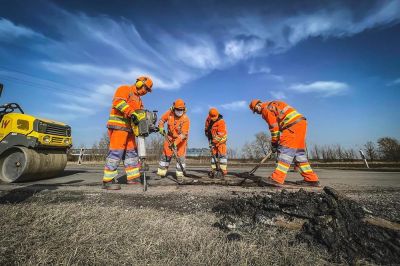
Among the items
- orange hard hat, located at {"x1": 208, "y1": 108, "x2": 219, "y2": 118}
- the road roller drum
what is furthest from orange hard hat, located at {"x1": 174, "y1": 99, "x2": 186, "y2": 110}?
the road roller drum

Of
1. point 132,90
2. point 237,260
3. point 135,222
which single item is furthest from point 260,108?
point 237,260

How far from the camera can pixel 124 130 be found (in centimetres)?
518

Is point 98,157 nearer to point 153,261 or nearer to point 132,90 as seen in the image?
point 132,90

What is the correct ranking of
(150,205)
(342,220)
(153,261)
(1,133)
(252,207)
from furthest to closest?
(1,133)
(150,205)
(252,207)
(342,220)
(153,261)

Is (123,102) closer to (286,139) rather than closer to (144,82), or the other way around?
(144,82)

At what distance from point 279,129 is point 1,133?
6.67 meters

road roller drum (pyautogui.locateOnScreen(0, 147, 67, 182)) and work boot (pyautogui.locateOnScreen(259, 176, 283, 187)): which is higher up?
road roller drum (pyautogui.locateOnScreen(0, 147, 67, 182))

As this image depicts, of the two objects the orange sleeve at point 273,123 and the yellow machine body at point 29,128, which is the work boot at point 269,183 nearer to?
the orange sleeve at point 273,123

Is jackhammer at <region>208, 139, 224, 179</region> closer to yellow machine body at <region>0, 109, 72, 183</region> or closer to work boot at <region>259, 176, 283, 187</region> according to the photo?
work boot at <region>259, 176, 283, 187</region>

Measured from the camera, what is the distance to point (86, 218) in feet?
8.93

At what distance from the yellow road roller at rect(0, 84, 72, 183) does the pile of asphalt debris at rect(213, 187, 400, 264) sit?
497cm

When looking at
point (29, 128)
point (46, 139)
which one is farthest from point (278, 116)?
point (29, 128)

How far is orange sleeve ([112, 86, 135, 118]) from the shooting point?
5000 millimetres

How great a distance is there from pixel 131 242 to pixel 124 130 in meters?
3.33
